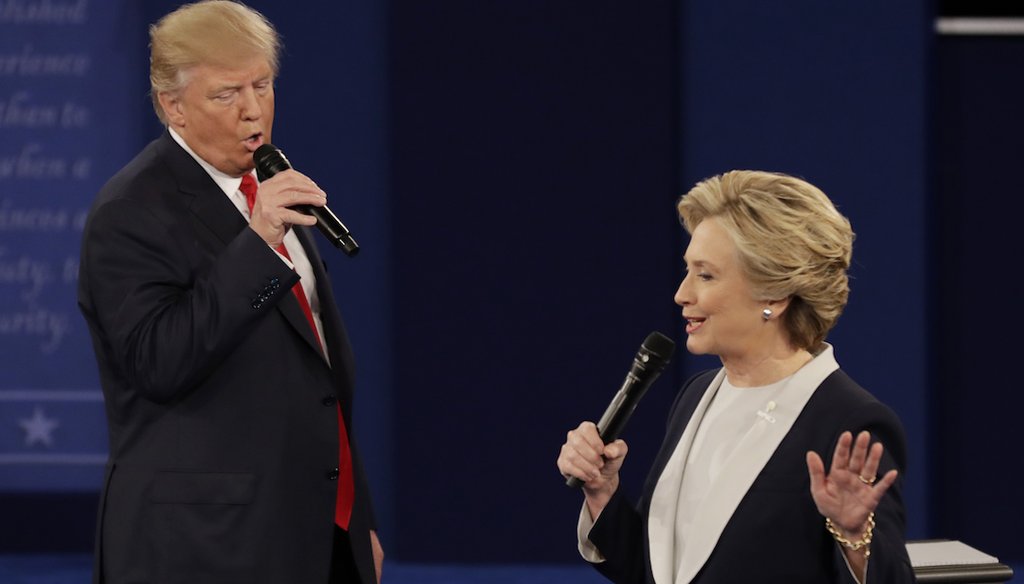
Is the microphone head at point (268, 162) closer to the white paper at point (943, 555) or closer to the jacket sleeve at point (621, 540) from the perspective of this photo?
the jacket sleeve at point (621, 540)

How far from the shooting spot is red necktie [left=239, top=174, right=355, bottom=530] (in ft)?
8.23

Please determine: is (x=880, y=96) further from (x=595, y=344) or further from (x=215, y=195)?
(x=215, y=195)

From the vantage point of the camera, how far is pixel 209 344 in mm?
2230

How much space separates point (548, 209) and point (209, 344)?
2591mm

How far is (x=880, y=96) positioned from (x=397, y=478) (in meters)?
2.02

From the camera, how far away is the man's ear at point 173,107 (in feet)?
8.02

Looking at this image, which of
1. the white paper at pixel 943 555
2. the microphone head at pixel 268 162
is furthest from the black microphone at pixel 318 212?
the white paper at pixel 943 555

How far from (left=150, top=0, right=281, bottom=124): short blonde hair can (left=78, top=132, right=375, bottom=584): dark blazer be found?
0.13 m

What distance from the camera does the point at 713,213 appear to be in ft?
7.03

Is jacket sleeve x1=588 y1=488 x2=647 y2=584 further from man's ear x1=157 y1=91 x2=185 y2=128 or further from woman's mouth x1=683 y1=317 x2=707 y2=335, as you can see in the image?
man's ear x1=157 y1=91 x2=185 y2=128

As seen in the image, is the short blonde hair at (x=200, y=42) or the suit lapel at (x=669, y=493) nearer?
the suit lapel at (x=669, y=493)

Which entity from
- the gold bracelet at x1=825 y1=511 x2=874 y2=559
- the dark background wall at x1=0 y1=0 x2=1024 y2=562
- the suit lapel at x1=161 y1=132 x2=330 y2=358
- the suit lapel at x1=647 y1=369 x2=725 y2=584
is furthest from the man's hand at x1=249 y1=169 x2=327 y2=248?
the dark background wall at x1=0 y1=0 x2=1024 y2=562

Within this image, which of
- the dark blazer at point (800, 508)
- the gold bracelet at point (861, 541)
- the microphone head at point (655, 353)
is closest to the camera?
the gold bracelet at point (861, 541)

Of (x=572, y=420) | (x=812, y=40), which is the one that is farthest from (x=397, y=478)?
(x=812, y=40)
